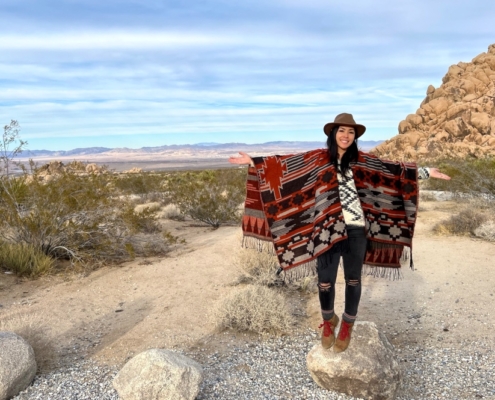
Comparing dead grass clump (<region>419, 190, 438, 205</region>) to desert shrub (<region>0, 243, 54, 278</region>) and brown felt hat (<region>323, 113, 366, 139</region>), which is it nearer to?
desert shrub (<region>0, 243, 54, 278</region>)

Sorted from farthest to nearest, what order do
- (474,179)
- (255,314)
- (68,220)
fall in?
(474,179) < (68,220) < (255,314)

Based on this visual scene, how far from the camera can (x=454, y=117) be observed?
56.5 meters

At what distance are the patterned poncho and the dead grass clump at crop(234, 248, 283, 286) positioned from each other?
2.77m

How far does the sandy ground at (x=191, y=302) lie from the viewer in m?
5.14

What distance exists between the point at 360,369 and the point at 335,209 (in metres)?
1.34

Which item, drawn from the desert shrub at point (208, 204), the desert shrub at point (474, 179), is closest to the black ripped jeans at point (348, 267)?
the desert shrub at point (208, 204)

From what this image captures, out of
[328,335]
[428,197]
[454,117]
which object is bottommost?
[428,197]

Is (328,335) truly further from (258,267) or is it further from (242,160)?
(258,267)

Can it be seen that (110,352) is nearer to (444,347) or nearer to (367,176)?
(367,176)

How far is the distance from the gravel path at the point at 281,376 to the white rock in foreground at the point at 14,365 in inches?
3.9

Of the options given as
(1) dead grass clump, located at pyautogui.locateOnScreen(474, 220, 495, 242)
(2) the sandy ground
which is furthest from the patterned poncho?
(1) dead grass clump, located at pyautogui.locateOnScreen(474, 220, 495, 242)

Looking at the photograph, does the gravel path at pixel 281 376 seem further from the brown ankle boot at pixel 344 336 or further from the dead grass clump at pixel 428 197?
the dead grass clump at pixel 428 197

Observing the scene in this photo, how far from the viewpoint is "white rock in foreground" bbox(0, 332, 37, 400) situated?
377cm

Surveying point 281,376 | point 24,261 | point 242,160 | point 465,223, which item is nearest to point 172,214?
point 24,261
